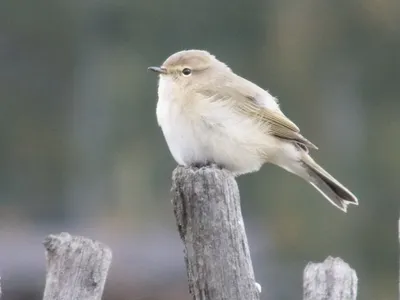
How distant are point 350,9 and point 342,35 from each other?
0.70ft

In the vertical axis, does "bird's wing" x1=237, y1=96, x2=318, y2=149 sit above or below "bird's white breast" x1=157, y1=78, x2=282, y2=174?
above

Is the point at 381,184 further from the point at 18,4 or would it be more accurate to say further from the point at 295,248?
the point at 18,4

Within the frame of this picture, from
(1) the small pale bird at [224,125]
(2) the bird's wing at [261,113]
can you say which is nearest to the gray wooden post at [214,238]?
(1) the small pale bird at [224,125]

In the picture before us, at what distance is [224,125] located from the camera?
3406mm

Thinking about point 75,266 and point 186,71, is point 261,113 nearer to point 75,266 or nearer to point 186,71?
point 186,71

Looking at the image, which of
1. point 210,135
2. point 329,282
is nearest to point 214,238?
point 329,282

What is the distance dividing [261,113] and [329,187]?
35cm

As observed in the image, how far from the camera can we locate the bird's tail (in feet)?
11.6

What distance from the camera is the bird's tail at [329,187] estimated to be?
140 inches

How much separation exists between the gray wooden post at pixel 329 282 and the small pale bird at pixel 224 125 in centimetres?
94

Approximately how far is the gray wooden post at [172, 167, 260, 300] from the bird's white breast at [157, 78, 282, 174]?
0.90m

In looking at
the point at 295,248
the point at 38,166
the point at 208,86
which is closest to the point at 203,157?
the point at 208,86

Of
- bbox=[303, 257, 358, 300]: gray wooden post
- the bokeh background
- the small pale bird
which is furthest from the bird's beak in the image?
the bokeh background

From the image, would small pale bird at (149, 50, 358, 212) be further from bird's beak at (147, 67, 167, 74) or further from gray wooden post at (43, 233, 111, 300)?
gray wooden post at (43, 233, 111, 300)
